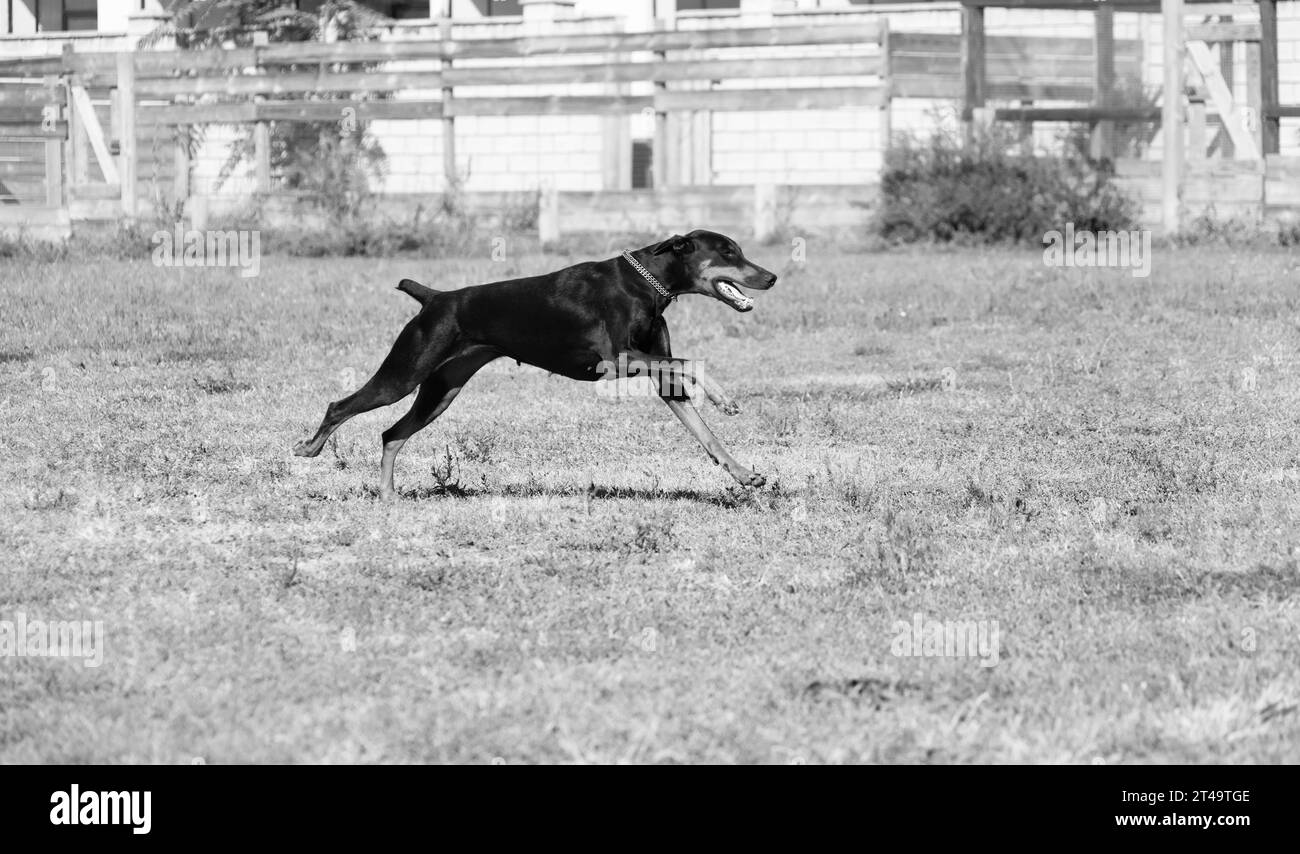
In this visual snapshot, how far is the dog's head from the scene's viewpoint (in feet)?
25.4

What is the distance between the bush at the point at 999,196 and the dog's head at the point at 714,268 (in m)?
11.2

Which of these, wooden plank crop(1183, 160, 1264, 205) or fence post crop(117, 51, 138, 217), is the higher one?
fence post crop(117, 51, 138, 217)

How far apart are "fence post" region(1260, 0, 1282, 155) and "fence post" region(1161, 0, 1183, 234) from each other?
92cm

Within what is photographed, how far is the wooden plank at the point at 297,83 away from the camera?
71.2 ft

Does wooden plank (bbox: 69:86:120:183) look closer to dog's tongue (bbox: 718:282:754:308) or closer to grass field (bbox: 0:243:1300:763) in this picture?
grass field (bbox: 0:243:1300:763)

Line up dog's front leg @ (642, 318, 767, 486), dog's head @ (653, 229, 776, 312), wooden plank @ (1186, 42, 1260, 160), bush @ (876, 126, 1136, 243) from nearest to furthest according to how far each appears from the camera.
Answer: dog's front leg @ (642, 318, 767, 486) → dog's head @ (653, 229, 776, 312) → bush @ (876, 126, 1136, 243) → wooden plank @ (1186, 42, 1260, 160)

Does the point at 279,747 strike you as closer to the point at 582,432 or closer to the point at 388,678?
the point at 388,678

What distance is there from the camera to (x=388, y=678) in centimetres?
520

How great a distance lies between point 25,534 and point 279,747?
298cm

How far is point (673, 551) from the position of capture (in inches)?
269

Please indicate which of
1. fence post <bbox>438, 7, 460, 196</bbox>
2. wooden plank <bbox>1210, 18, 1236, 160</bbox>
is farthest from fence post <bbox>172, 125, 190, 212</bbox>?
wooden plank <bbox>1210, 18, 1236, 160</bbox>

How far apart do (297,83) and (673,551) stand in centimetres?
1653

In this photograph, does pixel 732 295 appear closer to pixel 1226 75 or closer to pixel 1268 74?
pixel 1268 74
